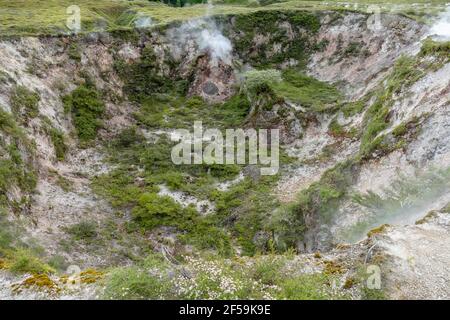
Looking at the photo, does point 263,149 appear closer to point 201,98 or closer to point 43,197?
point 201,98

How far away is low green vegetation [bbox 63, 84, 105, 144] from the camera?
2984 centimetres

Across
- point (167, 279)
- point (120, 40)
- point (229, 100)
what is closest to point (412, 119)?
point (167, 279)

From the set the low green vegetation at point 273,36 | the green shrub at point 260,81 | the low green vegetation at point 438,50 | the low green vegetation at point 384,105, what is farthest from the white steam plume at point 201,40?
the low green vegetation at point 438,50

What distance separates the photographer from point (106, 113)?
32312mm

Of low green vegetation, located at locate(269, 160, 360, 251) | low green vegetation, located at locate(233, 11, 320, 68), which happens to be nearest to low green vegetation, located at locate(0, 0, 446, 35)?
low green vegetation, located at locate(233, 11, 320, 68)

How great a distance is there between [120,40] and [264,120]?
14.6m

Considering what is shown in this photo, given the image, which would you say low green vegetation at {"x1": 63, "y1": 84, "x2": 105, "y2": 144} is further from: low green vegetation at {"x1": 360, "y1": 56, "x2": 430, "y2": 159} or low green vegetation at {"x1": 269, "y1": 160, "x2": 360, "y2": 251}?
low green vegetation at {"x1": 360, "y1": 56, "x2": 430, "y2": 159}

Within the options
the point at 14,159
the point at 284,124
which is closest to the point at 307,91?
the point at 284,124

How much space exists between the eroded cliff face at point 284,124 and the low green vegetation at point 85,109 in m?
0.29

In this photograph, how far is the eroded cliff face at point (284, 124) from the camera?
18.0m

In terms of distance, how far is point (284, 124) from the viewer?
104 ft

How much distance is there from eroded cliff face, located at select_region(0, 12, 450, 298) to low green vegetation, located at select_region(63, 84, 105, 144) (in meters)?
0.29

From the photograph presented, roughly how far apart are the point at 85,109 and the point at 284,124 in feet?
47.0

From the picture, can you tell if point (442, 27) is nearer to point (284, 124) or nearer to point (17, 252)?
point (284, 124)
